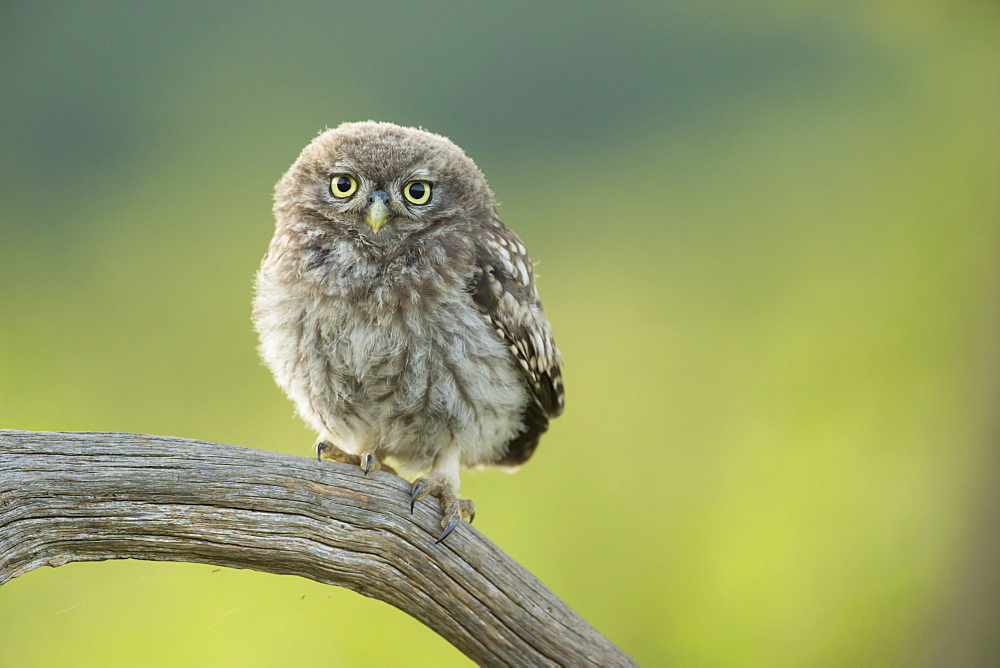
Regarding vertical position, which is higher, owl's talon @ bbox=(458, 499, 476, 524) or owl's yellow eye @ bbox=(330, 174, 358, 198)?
owl's yellow eye @ bbox=(330, 174, 358, 198)

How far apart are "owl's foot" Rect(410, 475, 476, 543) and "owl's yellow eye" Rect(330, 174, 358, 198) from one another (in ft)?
2.57

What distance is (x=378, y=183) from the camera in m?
2.21

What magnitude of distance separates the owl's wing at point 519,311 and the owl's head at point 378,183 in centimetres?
16

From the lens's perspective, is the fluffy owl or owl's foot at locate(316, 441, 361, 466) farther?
owl's foot at locate(316, 441, 361, 466)

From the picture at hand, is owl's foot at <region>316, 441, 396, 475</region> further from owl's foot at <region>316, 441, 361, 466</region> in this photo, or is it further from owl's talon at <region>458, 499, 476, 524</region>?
owl's talon at <region>458, 499, 476, 524</region>

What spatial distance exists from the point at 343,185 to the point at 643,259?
1.69m

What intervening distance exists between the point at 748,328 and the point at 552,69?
1.37 meters

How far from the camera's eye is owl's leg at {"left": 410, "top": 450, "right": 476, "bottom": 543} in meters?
2.09

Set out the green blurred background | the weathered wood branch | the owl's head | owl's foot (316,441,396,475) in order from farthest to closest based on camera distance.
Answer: the green blurred background, owl's foot (316,441,396,475), the owl's head, the weathered wood branch

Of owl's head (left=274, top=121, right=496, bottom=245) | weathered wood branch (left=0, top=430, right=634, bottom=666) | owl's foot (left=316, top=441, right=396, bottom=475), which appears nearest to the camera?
weathered wood branch (left=0, top=430, right=634, bottom=666)

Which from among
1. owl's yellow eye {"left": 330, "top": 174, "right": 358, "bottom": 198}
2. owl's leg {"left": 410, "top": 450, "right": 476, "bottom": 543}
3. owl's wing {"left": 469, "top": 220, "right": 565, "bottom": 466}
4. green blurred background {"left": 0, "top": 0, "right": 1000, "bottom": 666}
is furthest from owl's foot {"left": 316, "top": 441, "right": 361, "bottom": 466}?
green blurred background {"left": 0, "top": 0, "right": 1000, "bottom": 666}

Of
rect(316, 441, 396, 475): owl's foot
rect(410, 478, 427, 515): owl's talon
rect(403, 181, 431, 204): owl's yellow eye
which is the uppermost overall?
rect(403, 181, 431, 204): owl's yellow eye

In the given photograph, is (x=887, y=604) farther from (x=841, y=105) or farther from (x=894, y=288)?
(x=841, y=105)

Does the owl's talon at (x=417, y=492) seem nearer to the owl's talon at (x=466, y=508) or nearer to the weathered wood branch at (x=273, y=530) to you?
the weathered wood branch at (x=273, y=530)
